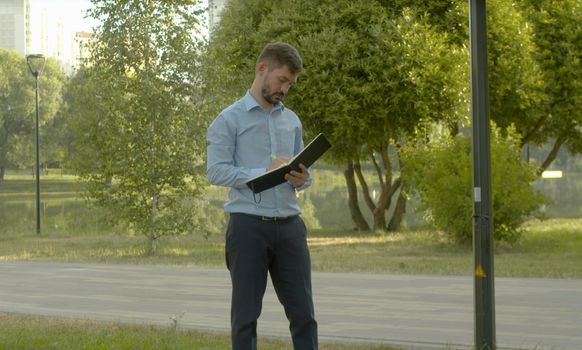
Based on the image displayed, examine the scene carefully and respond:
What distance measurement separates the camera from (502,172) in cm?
2109

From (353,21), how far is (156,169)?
24.1 ft

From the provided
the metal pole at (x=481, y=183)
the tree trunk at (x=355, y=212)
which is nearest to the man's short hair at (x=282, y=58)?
the metal pole at (x=481, y=183)

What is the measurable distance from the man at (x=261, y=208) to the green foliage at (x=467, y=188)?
14453 millimetres

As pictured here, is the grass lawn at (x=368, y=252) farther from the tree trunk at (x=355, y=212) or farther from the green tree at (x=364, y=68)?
the green tree at (x=364, y=68)

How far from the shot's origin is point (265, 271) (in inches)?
249

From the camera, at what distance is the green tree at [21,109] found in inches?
3108


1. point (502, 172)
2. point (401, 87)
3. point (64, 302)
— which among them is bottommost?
point (64, 302)

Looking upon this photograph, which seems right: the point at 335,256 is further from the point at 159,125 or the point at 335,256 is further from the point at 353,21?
the point at 353,21

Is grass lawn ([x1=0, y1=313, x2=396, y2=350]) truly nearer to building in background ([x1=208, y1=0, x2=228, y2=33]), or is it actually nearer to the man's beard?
the man's beard

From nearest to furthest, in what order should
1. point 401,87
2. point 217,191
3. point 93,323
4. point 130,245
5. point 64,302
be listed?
point 93,323 → point 64,302 → point 130,245 → point 401,87 → point 217,191

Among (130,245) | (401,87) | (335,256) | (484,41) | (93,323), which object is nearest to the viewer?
(484,41)

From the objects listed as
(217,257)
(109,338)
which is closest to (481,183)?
(109,338)

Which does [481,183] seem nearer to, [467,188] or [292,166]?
[292,166]

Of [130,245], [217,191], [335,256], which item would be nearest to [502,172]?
[335,256]
